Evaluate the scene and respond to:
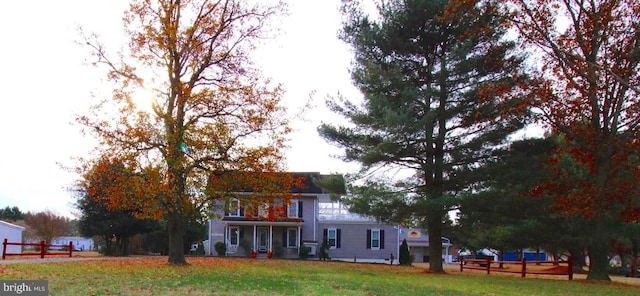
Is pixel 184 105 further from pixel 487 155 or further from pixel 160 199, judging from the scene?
pixel 487 155

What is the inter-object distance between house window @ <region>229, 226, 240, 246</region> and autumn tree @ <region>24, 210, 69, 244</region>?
21.1 meters

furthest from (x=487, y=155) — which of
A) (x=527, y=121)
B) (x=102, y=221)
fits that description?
(x=102, y=221)

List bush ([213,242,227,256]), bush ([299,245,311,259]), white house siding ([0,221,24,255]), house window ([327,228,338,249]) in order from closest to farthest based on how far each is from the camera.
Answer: white house siding ([0,221,24,255]), bush ([299,245,311,259]), bush ([213,242,227,256]), house window ([327,228,338,249])

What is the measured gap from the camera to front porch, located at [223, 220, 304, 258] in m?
38.1

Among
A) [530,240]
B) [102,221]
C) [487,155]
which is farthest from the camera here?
[102,221]

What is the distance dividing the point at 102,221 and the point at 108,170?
18.2 m

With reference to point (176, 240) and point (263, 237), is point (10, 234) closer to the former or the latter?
point (263, 237)

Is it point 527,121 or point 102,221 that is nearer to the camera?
point 527,121

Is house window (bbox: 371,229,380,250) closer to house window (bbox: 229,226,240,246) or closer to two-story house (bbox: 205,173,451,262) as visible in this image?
two-story house (bbox: 205,173,451,262)

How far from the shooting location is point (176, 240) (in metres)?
21.5

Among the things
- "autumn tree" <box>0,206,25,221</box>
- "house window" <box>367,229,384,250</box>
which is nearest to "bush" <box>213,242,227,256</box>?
"house window" <box>367,229,384,250</box>

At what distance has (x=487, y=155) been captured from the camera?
73.6 feet

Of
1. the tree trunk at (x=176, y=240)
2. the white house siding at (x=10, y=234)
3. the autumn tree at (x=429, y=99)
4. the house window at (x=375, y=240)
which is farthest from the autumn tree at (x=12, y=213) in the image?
the autumn tree at (x=429, y=99)

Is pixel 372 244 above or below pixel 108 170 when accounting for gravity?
below
